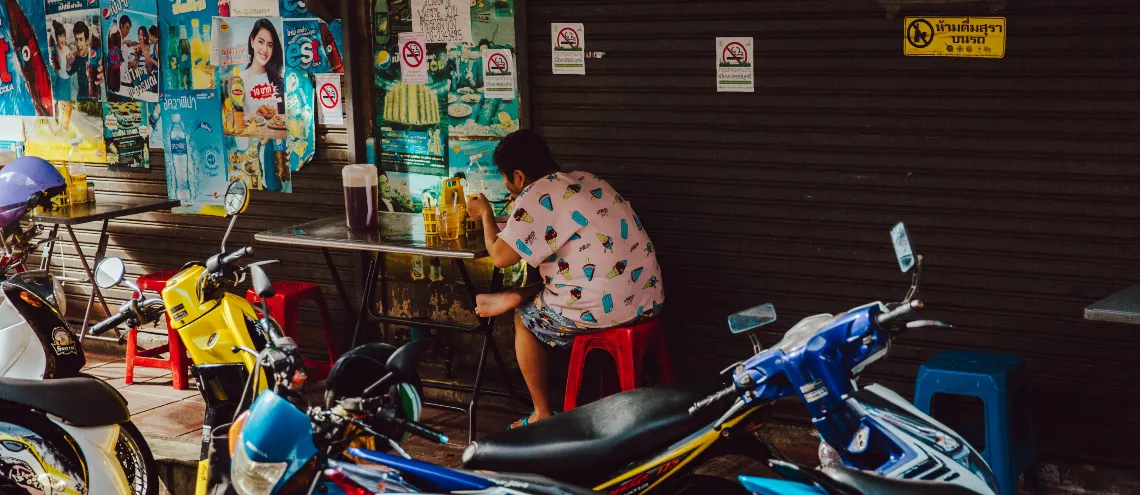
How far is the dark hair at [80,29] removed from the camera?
779 cm

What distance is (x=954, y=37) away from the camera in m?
5.26

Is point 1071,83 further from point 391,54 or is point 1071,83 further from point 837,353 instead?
point 391,54

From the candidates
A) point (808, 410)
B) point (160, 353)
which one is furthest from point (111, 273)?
point (160, 353)

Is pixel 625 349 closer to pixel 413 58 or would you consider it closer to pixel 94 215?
pixel 413 58

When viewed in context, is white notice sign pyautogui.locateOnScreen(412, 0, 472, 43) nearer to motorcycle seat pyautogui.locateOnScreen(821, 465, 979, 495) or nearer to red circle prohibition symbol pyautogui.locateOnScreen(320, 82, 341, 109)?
red circle prohibition symbol pyautogui.locateOnScreen(320, 82, 341, 109)

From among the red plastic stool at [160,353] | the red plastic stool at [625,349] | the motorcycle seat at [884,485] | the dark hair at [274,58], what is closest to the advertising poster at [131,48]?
the dark hair at [274,58]

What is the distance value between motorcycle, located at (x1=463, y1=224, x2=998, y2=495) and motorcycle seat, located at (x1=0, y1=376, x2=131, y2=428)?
1.77 meters

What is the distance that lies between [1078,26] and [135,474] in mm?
4396

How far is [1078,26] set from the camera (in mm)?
5023

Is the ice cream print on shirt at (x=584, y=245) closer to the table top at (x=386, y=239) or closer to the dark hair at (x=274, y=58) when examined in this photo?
the table top at (x=386, y=239)

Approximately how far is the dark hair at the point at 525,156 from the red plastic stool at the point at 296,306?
1798mm

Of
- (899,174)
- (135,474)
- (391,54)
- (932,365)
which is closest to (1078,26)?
(899,174)

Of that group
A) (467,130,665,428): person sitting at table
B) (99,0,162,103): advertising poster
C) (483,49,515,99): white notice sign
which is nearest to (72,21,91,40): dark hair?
(99,0,162,103): advertising poster

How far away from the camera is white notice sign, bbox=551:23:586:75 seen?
6141mm
